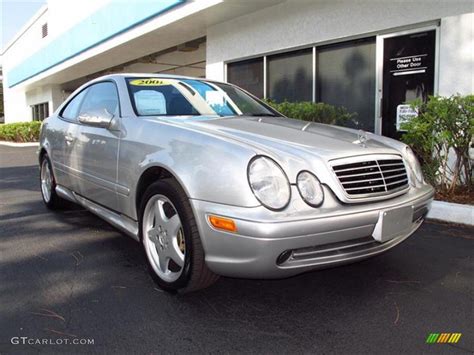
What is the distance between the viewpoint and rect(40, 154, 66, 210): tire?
510 cm

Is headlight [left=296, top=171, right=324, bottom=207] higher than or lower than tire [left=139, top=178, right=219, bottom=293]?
higher

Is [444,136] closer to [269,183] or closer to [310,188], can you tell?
[310,188]

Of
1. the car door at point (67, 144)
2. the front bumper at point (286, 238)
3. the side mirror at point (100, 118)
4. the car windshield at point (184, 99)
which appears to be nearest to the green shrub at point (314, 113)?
the car windshield at point (184, 99)

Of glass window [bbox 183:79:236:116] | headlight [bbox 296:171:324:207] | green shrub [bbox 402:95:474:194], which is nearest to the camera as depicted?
headlight [bbox 296:171:324:207]

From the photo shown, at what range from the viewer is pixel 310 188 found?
2.42 m

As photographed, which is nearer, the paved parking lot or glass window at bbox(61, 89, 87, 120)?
the paved parking lot

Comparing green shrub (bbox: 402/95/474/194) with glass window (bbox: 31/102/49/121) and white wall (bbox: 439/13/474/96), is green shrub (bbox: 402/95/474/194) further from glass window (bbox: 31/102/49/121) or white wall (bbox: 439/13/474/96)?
glass window (bbox: 31/102/49/121)

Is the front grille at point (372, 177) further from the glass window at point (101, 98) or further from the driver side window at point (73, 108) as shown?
the driver side window at point (73, 108)

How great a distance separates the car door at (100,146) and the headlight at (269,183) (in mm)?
1426

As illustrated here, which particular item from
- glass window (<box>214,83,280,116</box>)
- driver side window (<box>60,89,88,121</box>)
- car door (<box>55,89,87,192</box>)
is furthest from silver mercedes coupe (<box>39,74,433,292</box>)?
driver side window (<box>60,89,88,121</box>)

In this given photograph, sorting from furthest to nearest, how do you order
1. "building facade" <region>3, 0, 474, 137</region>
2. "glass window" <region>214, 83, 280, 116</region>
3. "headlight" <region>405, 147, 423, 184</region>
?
1. "building facade" <region>3, 0, 474, 137</region>
2. "glass window" <region>214, 83, 280, 116</region>
3. "headlight" <region>405, 147, 423, 184</region>

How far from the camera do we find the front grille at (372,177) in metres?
2.54

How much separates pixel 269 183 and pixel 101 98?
2.37 metres

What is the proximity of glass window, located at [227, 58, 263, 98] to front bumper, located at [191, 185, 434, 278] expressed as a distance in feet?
25.4
